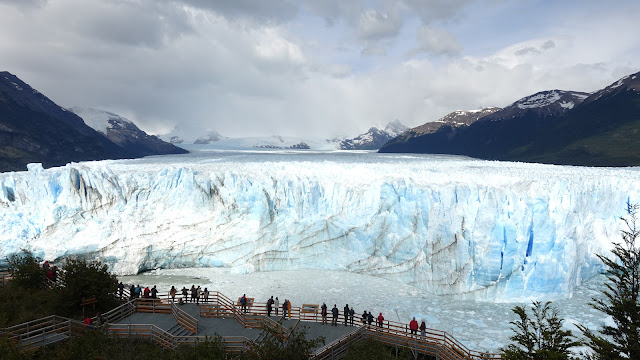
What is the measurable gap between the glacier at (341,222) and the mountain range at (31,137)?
54.3m

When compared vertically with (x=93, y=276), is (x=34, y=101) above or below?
above

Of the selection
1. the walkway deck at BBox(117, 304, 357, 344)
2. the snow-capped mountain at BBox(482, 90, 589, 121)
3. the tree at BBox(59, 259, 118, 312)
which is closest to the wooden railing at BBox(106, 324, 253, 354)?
the walkway deck at BBox(117, 304, 357, 344)

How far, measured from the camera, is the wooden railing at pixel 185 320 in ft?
46.9

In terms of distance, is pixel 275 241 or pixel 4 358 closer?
pixel 4 358

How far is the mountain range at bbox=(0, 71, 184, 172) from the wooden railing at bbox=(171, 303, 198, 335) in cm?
6914

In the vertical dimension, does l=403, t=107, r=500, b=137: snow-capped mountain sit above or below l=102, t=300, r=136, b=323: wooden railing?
above

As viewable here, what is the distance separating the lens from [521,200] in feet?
69.2

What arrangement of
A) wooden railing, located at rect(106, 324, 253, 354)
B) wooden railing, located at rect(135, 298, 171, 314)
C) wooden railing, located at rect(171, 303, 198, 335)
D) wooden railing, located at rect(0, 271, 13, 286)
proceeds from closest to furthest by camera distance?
wooden railing, located at rect(106, 324, 253, 354), wooden railing, located at rect(171, 303, 198, 335), wooden railing, located at rect(135, 298, 171, 314), wooden railing, located at rect(0, 271, 13, 286)

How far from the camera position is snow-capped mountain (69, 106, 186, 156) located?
131 metres

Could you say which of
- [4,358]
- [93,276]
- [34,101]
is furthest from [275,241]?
[34,101]

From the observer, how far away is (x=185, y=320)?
14672mm

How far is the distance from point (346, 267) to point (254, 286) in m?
5.84

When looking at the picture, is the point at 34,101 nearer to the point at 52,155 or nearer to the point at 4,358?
the point at 52,155

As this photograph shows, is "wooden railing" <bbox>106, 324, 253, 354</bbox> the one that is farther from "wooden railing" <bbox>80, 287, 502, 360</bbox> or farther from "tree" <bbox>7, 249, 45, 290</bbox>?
"tree" <bbox>7, 249, 45, 290</bbox>
